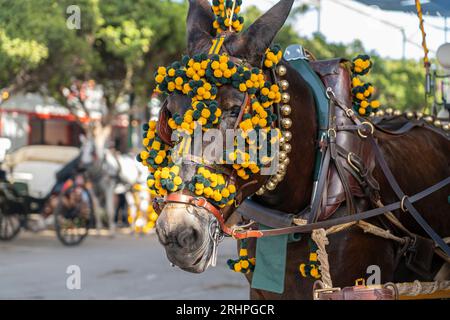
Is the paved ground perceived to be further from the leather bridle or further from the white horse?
the leather bridle

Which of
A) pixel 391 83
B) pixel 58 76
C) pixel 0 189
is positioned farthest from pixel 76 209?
pixel 391 83

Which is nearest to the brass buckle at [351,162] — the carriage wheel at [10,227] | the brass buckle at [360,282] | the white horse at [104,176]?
the brass buckle at [360,282]

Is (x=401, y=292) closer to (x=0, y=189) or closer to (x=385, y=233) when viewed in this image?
(x=385, y=233)

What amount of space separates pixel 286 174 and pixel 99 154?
33.1 ft

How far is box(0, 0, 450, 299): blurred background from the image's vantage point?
743 cm

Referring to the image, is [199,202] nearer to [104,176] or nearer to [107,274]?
[107,274]

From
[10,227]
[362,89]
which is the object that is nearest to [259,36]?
[362,89]

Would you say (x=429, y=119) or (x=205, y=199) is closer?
(x=205, y=199)

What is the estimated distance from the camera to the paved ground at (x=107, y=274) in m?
7.18

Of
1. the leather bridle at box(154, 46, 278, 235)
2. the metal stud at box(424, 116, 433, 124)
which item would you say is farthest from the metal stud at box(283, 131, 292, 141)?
the metal stud at box(424, 116, 433, 124)

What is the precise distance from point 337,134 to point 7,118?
2267 cm

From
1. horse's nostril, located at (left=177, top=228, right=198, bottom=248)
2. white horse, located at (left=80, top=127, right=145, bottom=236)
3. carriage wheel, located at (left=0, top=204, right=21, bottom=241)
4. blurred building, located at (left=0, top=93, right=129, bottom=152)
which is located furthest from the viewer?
blurred building, located at (left=0, top=93, right=129, bottom=152)

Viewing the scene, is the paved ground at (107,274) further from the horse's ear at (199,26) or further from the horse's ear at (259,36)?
the horse's ear at (259,36)

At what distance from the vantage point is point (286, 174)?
2984 millimetres
